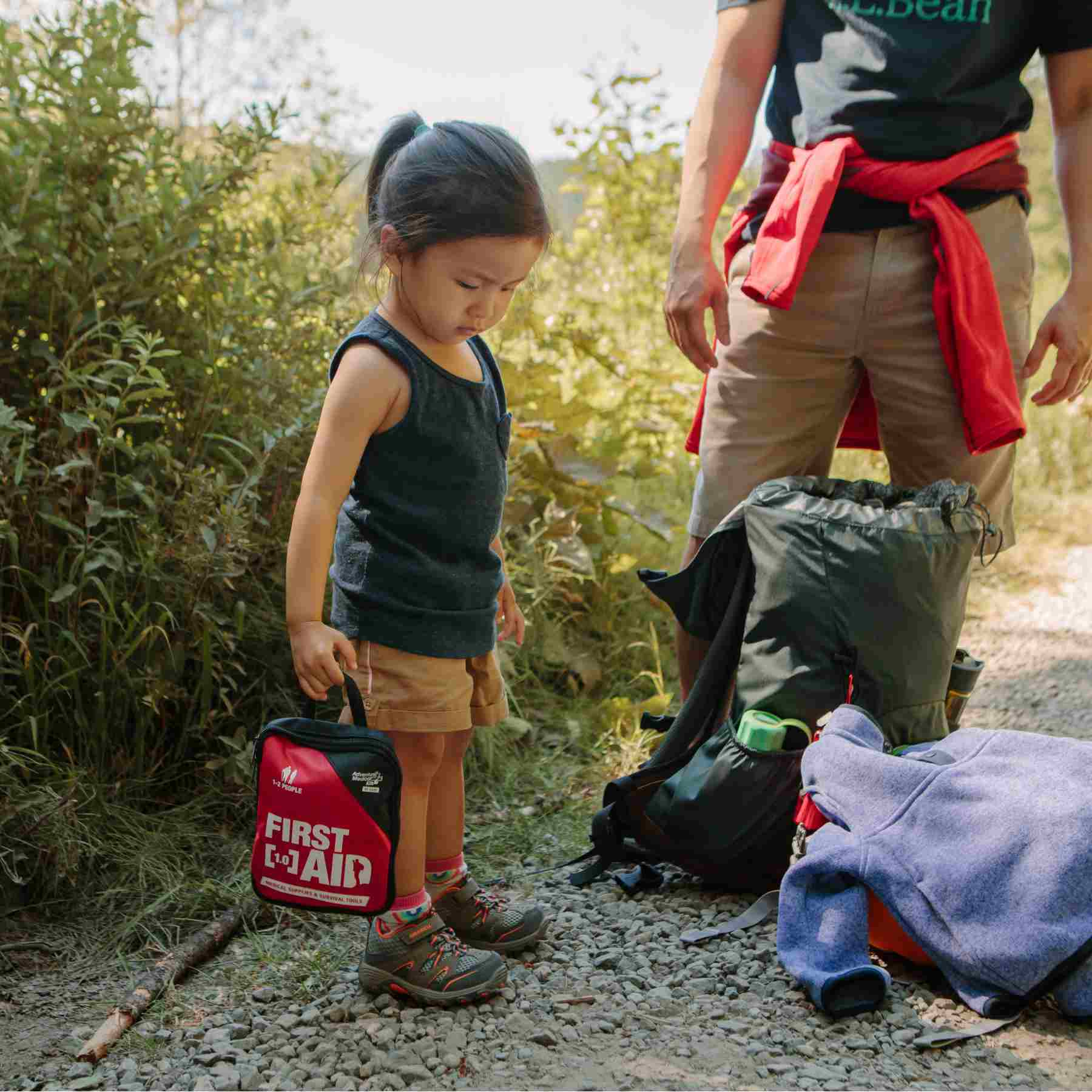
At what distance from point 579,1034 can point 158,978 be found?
30.3 inches

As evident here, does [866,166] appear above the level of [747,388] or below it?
above

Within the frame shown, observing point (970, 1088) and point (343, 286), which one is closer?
point (970, 1088)

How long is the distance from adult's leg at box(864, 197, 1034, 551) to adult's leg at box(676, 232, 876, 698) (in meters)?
0.05

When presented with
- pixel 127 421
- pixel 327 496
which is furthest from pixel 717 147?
pixel 127 421

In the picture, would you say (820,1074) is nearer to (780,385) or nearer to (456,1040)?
(456,1040)

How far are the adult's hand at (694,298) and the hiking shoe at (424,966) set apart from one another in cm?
130

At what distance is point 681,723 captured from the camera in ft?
8.39

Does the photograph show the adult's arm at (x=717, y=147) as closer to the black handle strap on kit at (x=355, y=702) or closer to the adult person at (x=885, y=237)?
the adult person at (x=885, y=237)

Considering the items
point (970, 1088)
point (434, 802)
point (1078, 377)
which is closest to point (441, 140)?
point (434, 802)

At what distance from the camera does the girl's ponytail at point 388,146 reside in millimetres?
2023

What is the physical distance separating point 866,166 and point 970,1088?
5.84 feet

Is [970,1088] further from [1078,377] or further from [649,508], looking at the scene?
[649,508]

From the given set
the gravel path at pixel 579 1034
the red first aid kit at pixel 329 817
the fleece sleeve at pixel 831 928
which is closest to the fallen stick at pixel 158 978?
the gravel path at pixel 579 1034

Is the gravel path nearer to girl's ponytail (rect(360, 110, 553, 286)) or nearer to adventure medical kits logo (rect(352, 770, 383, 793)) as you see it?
adventure medical kits logo (rect(352, 770, 383, 793))
